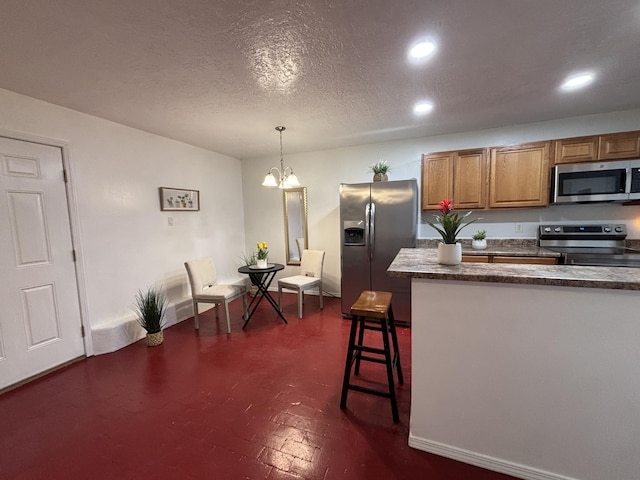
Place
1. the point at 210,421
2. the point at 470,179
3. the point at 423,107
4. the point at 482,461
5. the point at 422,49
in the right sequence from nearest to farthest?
the point at 482,461, the point at 422,49, the point at 210,421, the point at 423,107, the point at 470,179

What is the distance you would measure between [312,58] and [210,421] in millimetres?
2525

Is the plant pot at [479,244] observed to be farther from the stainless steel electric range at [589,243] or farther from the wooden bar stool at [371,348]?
the wooden bar stool at [371,348]

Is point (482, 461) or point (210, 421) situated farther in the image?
point (210, 421)

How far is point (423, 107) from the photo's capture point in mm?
2645

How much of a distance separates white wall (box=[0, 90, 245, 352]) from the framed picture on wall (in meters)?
0.07

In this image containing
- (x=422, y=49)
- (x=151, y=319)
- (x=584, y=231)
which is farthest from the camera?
(x=584, y=231)

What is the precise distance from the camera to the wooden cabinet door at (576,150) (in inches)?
113

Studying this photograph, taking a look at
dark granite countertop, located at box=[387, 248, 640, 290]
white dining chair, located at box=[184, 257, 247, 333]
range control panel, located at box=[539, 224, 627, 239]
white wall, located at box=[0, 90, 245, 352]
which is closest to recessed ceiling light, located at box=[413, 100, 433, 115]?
dark granite countertop, located at box=[387, 248, 640, 290]

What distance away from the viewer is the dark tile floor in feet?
4.82

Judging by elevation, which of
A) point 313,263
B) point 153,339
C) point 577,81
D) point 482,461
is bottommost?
point 482,461

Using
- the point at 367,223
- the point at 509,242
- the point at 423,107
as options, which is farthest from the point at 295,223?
the point at 509,242

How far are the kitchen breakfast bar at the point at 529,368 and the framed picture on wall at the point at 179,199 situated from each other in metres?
3.13

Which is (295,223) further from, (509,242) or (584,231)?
(584,231)

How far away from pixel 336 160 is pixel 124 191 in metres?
2.82
